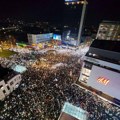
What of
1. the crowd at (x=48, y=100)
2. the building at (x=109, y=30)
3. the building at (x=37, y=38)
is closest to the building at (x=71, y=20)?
the building at (x=37, y=38)

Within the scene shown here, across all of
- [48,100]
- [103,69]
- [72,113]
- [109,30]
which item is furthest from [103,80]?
[109,30]

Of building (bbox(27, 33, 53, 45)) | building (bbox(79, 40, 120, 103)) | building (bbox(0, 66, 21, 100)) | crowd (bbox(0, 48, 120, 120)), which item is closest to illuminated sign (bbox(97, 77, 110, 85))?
building (bbox(79, 40, 120, 103))

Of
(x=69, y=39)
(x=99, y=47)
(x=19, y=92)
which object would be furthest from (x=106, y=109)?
(x=69, y=39)

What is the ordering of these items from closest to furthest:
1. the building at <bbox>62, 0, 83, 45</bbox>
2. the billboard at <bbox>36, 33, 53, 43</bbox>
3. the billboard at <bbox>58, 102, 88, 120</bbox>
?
the billboard at <bbox>58, 102, 88, 120</bbox> → the building at <bbox>62, 0, 83, 45</bbox> → the billboard at <bbox>36, 33, 53, 43</bbox>

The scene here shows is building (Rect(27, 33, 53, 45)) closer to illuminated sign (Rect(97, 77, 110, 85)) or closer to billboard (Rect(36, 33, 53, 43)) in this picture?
billboard (Rect(36, 33, 53, 43))

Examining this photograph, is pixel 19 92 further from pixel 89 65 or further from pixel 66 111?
pixel 89 65

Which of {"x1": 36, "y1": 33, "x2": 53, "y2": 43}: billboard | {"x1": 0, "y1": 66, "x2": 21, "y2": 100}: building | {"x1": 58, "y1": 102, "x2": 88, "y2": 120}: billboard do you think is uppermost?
{"x1": 0, "y1": 66, "x2": 21, "y2": 100}: building
